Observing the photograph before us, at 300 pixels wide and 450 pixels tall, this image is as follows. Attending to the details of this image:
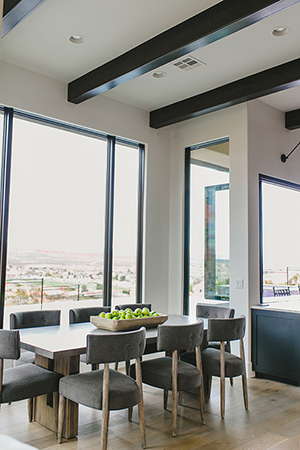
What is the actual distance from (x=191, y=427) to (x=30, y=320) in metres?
1.60

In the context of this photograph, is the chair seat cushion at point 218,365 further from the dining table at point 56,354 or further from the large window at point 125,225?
the large window at point 125,225

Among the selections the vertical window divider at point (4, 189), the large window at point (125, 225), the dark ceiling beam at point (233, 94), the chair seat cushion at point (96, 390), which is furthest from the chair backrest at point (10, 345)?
the dark ceiling beam at point (233, 94)

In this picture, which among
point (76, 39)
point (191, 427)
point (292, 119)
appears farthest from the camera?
point (292, 119)

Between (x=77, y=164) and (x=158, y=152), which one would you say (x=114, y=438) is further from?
(x=158, y=152)

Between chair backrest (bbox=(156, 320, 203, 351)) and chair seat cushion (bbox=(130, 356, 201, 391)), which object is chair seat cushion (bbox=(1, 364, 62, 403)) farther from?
chair backrest (bbox=(156, 320, 203, 351))

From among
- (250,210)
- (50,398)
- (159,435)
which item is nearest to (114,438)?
(159,435)

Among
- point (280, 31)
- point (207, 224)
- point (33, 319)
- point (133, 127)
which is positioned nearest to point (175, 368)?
point (33, 319)

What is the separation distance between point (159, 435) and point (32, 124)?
328cm

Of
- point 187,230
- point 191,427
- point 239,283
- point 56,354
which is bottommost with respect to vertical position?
point 191,427

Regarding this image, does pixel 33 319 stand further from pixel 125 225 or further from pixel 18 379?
pixel 125 225

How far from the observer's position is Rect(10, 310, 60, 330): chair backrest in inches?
134

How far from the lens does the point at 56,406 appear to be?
2.92 metres

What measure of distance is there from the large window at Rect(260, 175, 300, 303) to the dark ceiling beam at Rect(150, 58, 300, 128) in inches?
42.5

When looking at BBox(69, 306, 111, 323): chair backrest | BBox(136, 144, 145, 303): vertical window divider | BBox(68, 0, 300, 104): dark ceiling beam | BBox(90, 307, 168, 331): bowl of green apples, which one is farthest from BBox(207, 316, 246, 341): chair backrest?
BBox(68, 0, 300, 104): dark ceiling beam
